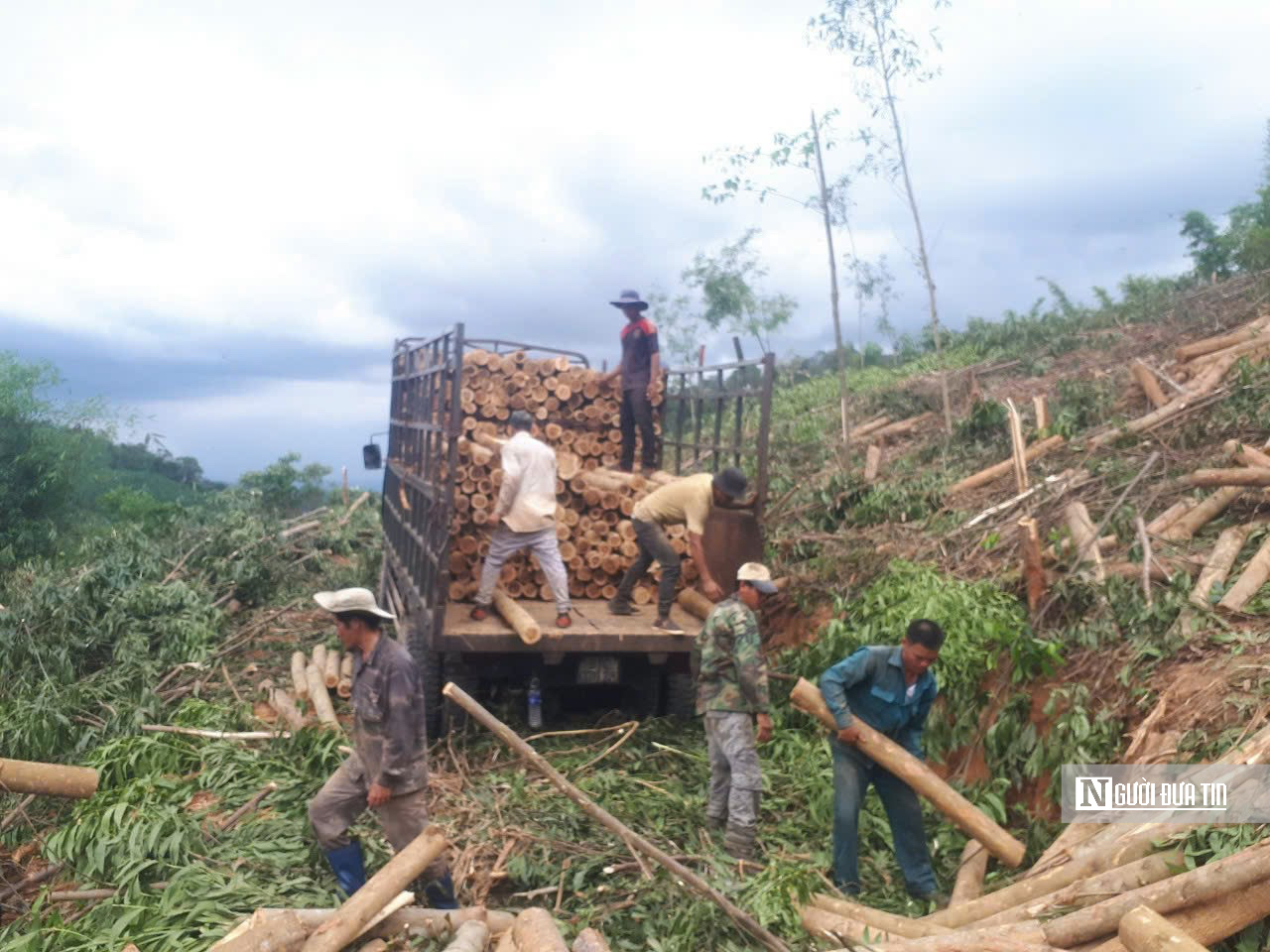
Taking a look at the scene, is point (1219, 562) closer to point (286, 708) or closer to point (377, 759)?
point (377, 759)

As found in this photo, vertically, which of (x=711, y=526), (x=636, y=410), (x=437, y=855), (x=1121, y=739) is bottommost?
(x=437, y=855)

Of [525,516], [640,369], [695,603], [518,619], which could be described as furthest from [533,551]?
[640,369]

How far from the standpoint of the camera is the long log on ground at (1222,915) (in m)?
3.70

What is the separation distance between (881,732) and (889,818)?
48cm

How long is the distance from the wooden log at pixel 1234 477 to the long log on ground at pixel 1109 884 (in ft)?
13.5

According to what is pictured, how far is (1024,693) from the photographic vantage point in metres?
6.39

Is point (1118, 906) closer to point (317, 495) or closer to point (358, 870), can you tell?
point (358, 870)

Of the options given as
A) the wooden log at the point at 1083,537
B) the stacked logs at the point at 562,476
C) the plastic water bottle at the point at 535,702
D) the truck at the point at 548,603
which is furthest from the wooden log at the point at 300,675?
the wooden log at the point at 1083,537

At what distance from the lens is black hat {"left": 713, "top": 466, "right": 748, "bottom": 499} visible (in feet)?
22.4

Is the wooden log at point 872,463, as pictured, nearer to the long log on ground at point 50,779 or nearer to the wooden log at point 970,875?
the wooden log at point 970,875

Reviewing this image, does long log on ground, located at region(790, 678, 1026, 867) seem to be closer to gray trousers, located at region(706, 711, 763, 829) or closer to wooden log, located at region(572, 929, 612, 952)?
gray trousers, located at region(706, 711, 763, 829)

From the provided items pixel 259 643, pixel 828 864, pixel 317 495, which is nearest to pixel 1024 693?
pixel 828 864

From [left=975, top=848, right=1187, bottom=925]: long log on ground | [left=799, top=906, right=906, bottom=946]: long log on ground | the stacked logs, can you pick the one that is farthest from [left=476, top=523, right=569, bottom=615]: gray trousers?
[left=975, top=848, right=1187, bottom=925]: long log on ground

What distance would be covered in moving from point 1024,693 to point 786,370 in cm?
1756
